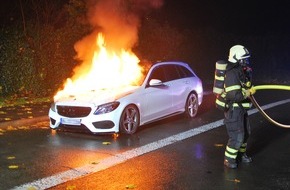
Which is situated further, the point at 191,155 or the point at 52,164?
the point at 191,155

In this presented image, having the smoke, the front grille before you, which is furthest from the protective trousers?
the smoke

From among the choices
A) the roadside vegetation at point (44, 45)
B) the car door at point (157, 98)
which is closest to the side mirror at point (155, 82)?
the car door at point (157, 98)

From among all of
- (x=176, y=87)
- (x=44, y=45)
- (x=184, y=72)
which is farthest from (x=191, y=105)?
(x=44, y=45)

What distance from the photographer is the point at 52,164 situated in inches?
267

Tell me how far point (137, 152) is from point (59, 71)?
766cm

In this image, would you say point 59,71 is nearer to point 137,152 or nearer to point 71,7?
point 71,7

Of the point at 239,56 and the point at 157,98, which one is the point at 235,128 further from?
the point at 157,98

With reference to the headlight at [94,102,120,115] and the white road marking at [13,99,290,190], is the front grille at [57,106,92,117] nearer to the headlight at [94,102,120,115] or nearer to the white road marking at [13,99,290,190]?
the headlight at [94,102,120,115]

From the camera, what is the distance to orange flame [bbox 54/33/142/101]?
31.5 ft

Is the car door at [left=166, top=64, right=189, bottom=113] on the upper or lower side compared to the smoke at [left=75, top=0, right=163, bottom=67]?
lower

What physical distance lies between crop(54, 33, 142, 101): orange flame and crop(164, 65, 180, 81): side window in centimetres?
82

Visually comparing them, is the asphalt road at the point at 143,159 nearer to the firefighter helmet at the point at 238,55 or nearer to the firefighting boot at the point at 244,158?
the firefighting boot at the point at 244,158

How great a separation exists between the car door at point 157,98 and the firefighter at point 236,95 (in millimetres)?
2889

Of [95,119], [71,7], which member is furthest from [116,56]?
[71,7]
